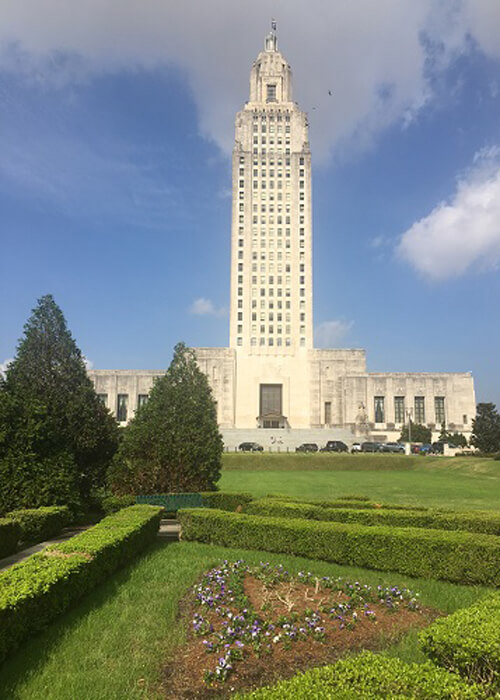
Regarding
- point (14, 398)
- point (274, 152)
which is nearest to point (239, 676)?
point (14, 398)

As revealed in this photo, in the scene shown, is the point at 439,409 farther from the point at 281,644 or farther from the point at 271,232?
the point at 281,644

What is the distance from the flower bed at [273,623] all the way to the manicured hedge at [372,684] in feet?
4.31

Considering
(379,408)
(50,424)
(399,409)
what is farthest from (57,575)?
(399,409)

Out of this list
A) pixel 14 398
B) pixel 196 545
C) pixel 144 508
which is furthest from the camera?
pixel 14 398

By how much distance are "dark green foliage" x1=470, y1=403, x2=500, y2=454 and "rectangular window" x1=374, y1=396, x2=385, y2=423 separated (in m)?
21.1

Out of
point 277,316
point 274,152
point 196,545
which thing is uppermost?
point 274,152

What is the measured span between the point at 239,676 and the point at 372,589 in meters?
3.25

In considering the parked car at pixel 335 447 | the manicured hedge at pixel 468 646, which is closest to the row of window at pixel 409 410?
the parked car at pixel 335 447

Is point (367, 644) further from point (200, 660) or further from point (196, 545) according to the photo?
point (196, 545)

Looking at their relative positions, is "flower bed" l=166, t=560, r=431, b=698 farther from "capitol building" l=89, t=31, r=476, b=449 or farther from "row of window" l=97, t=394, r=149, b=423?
"row of window" l=97, t=394, r=149, b=423

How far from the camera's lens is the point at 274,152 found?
3196 inches

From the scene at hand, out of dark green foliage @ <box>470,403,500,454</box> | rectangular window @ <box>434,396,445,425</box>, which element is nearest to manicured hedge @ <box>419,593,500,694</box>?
dark green foliage @ <box>470,403,500,454</box>

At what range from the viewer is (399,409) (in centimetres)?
7656

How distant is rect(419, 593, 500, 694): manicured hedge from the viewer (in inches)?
185
